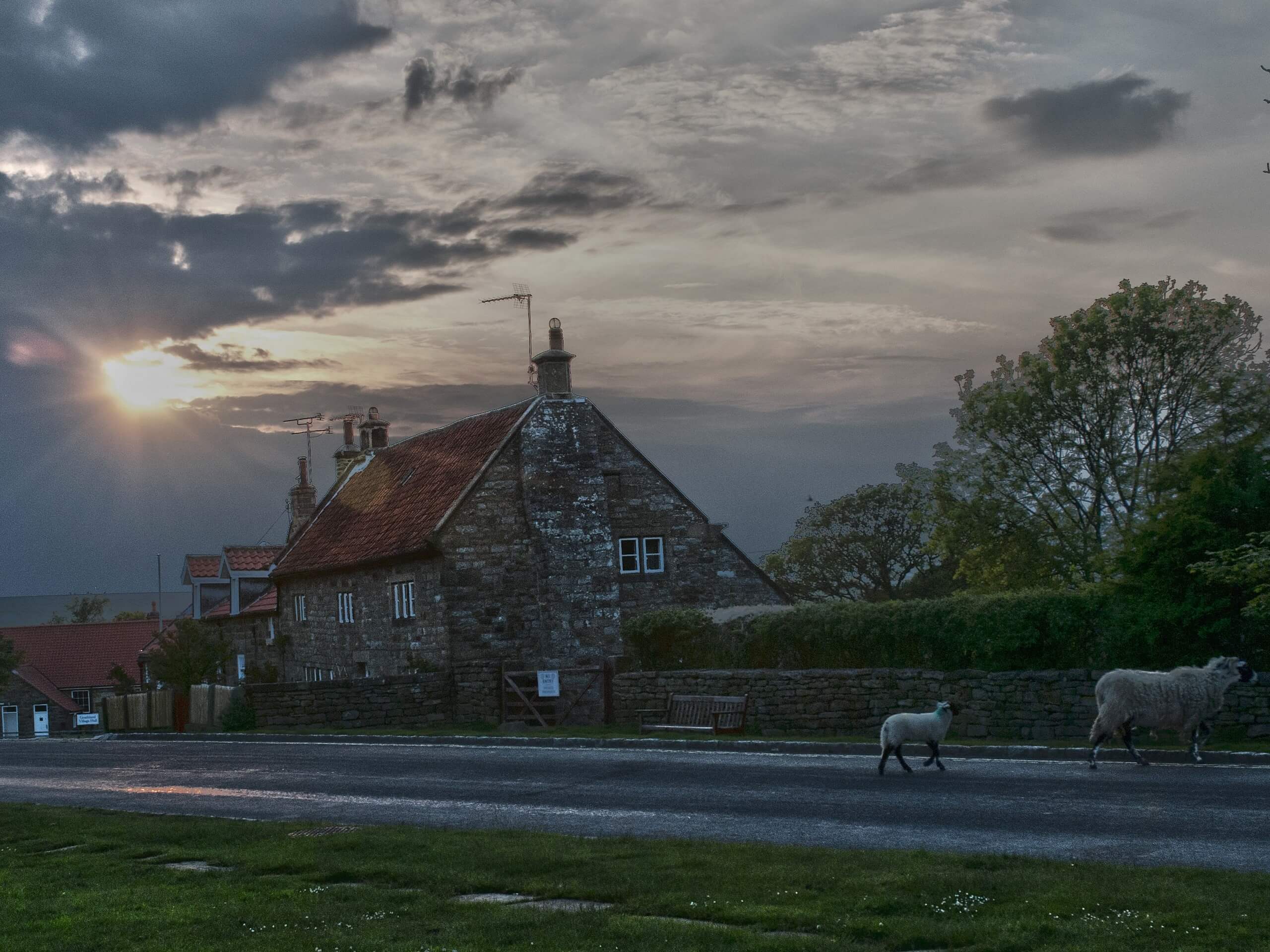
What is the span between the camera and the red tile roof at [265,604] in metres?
50.2

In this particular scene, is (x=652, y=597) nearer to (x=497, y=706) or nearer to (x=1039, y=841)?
(x=497, y=706)

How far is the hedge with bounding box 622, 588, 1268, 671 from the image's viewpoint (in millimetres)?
22594

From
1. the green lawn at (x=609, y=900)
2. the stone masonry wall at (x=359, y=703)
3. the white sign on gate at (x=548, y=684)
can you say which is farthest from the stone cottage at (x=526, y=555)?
the green lawn at (x=609, y=900)

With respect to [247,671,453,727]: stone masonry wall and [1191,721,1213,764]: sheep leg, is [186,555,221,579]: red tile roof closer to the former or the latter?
[247,671,453,727]: stone masonry wall

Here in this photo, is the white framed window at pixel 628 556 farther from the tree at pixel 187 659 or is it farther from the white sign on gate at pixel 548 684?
the tree at pixel 187 659

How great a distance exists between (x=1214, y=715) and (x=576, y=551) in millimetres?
21563

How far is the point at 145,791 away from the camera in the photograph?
21000mm

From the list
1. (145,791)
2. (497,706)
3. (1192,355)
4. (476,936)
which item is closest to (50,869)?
(476,936)

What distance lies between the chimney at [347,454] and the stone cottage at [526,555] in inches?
399

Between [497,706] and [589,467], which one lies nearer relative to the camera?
[497,706]

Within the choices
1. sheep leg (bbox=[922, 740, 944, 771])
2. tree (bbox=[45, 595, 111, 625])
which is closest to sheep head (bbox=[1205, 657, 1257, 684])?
sheep leg (bbox=[922, 740, 944, 771])

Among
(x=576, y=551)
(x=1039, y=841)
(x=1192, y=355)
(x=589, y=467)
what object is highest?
(x=1192, y=355)

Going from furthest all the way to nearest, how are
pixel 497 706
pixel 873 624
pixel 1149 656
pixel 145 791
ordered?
1. pixel 497 706
2. pixel 873 624
3. pixel 1149 656
4. pixel 145 791

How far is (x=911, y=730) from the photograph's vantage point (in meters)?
18.5
